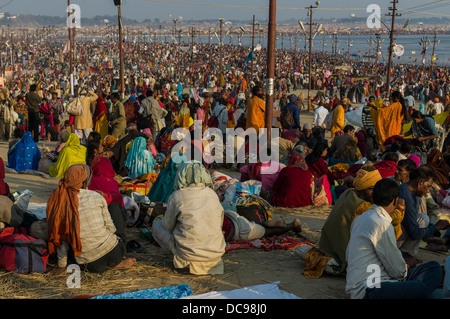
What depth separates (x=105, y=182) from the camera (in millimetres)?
5844

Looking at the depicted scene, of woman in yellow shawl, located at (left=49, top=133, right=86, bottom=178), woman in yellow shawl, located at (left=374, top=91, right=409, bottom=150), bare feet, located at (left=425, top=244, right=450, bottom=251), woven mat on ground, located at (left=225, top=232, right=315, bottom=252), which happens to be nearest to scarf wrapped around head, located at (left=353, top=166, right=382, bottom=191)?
woven mat on ground, located at (left=225, top=232, right=315, bottom=252)

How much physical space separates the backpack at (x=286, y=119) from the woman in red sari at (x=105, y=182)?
654 centimetres

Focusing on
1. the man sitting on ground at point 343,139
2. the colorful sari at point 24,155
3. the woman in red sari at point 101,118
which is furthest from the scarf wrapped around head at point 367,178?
the woman in red sari at point 101,118

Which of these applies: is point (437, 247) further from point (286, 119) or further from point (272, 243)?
point (286, 119)

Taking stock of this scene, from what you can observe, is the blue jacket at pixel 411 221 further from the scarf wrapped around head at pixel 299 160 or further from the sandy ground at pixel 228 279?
the scarf wrapped around head at pixel 299 160

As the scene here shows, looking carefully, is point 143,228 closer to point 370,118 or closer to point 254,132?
point 254,132

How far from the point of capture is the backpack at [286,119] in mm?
12367

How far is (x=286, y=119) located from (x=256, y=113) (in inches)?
82.7

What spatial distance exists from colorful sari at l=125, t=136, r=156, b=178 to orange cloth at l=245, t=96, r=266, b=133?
243cm

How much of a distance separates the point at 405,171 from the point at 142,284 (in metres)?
2.82

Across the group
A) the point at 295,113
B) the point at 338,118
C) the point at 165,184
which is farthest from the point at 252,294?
the point at 338,118
